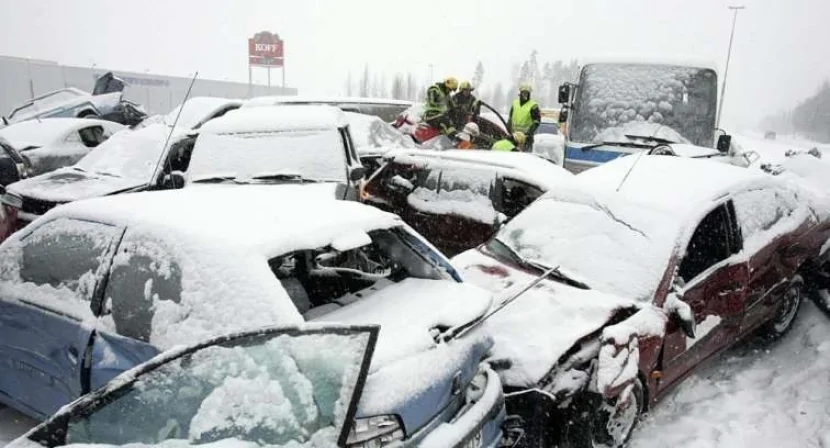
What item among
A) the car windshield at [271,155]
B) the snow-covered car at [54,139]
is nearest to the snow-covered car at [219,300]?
the car windshield at [271,155]

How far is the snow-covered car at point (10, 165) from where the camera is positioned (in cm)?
829

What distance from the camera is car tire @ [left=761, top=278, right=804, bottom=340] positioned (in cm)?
543

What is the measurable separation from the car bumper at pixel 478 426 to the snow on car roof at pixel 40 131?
9.65 m

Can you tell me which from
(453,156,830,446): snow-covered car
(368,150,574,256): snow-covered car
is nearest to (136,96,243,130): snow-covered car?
(368,150,574,256): snow-covered car

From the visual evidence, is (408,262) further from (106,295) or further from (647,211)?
(647,211)

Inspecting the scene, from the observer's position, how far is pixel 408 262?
3545mm

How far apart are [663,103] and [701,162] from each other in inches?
155

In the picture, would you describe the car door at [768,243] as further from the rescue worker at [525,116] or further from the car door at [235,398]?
the rescue worker at [525,116]

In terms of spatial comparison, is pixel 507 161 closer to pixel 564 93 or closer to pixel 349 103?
pixel 564 93

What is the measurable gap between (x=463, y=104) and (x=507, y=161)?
17.0 feet

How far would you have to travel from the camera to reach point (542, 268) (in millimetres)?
4363

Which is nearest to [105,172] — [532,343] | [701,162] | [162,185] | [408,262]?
[162,185]

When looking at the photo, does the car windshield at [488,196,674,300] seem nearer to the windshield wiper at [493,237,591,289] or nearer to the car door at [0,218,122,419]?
the windshield wiper at [493,237,591,289]

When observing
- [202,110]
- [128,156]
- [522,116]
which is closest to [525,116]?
[522,116]
